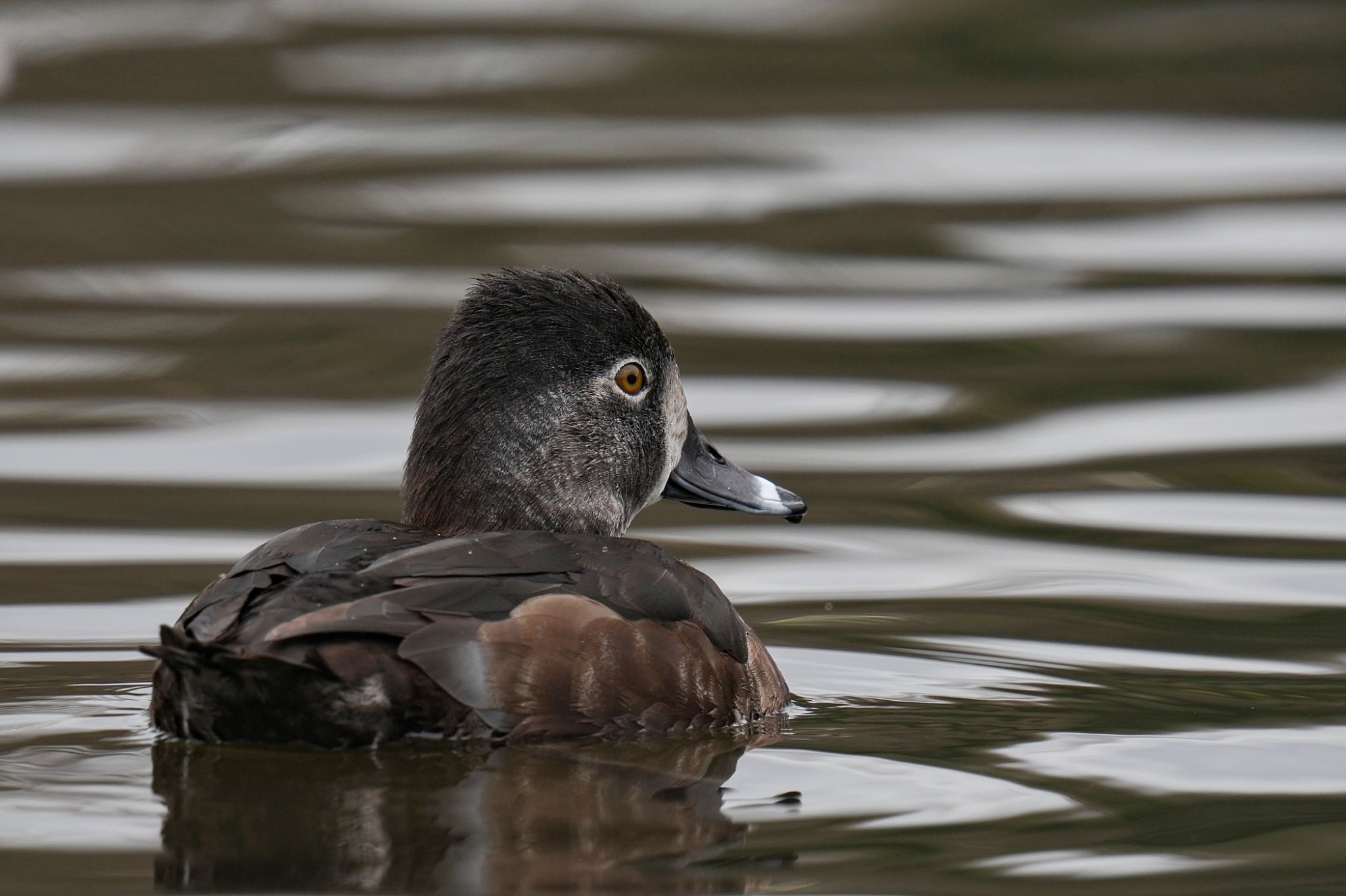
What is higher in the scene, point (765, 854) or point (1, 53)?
point (1, 53)

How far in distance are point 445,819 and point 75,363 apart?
6.70 meters

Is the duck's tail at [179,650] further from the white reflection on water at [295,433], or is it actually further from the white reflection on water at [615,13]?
the white reflection on water at [615,13]

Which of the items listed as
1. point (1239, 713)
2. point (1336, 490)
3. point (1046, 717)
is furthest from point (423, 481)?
point (1336, 490)

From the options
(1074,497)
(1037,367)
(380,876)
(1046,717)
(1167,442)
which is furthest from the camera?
(1037,367)

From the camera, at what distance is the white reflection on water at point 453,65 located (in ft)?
48.4

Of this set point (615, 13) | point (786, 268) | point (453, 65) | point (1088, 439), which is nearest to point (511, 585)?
point (1088, 439)

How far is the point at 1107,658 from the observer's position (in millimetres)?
7141

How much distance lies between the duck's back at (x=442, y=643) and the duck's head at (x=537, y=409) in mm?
365

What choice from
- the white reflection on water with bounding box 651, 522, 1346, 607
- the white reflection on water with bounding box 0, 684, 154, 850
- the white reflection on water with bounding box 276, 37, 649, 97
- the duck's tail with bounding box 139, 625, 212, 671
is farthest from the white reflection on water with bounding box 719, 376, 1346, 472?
the white reflection on water with bounding box 276, 37, 649, 97

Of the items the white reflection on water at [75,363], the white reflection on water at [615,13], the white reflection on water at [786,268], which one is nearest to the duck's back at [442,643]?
the white reflection on water at [75,363]

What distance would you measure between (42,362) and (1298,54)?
309 inches

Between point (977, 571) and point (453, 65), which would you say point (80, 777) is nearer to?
point (977, 571)

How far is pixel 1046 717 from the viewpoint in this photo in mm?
6207

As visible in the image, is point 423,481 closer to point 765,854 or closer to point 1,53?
point 765,854
